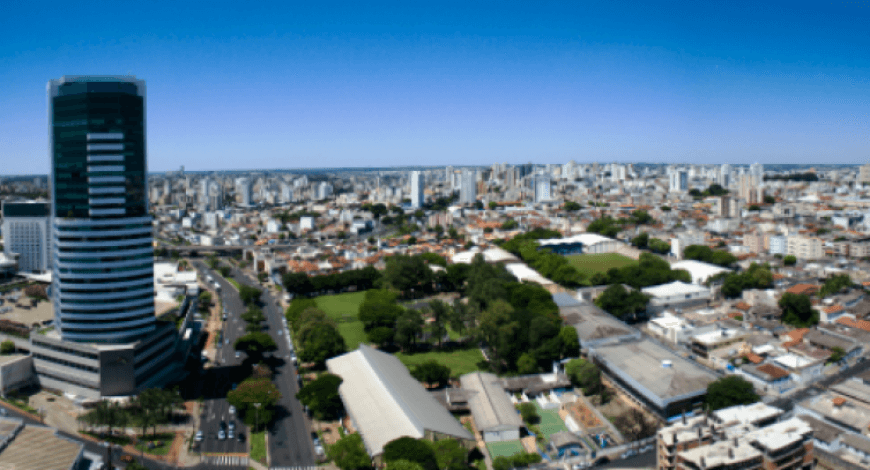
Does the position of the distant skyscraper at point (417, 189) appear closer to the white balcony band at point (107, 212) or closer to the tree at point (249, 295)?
the tree at point (249, 295)

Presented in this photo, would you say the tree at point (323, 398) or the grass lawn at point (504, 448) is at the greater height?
the tree at point (323, 398)

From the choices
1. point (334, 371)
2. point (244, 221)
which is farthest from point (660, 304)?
point (244, 221)

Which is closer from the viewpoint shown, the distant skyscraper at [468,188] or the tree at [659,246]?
the tree at [659,246]

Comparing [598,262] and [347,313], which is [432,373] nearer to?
[347,313]

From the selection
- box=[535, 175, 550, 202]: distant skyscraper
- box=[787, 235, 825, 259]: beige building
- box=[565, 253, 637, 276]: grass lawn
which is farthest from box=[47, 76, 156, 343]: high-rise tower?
box=[535, 175, 550, 202]: distant skyscraper

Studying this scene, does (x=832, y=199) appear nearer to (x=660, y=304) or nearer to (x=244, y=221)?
(x=660, y=304)

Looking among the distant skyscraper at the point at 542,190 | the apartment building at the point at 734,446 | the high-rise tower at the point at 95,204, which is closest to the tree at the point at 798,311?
the apartment building at the point at 734,446

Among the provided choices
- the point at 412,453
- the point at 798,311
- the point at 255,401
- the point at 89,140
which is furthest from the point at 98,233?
the point at 798,311
